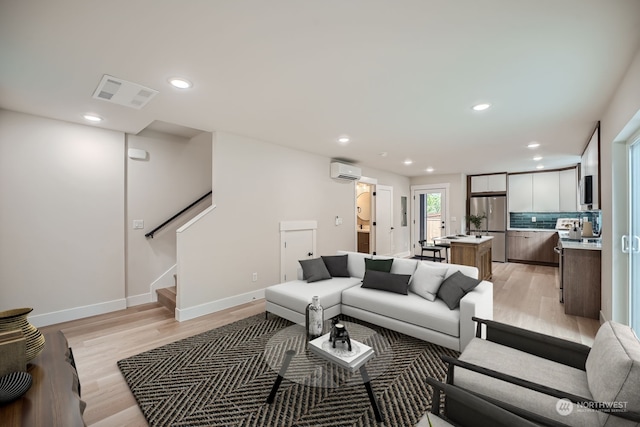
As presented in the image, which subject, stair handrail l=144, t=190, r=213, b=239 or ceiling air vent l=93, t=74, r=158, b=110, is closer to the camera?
ceiling air vent l=93, t=74, r=158, b=110

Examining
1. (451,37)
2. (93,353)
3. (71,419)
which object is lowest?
(93,353)

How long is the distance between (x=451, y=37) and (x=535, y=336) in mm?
2013

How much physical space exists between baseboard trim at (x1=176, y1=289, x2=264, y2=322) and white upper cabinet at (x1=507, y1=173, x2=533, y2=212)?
7166 mm

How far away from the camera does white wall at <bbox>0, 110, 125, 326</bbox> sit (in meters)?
3.06

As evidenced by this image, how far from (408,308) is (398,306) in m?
0.11

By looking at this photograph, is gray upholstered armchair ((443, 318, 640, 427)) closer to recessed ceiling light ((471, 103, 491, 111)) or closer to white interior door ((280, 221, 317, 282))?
recessed ceiling light ((471, 103, 491, 111))

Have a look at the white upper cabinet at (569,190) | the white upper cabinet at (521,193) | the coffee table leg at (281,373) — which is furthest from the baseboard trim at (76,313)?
the white upper cabinet at (569,190)

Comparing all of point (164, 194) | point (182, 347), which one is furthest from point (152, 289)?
point (182, 347)

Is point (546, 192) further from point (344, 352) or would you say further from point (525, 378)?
point (344, 352)

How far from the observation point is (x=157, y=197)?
14.0 ft

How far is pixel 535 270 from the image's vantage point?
20.8 ft

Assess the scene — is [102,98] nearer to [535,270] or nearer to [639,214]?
[639,214]

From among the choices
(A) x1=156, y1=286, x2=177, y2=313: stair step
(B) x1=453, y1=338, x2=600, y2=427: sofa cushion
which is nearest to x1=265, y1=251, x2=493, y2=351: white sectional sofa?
(B) x1=453, y1=338, x2=600, y2=427: sofa cushion

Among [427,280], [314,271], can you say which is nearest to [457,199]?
[427,280]
